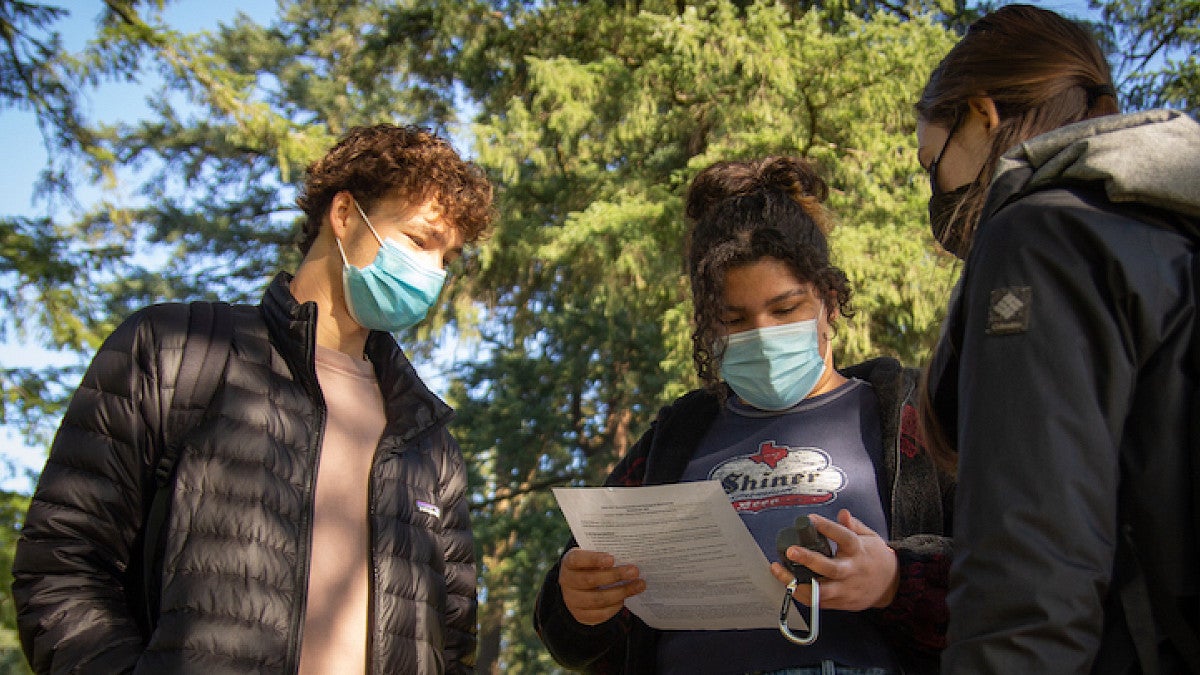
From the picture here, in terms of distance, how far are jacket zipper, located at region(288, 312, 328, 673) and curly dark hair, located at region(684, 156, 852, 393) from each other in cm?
102

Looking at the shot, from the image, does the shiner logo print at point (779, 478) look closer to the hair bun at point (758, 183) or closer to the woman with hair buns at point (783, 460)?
the woman with hair buns at point (783, 460)

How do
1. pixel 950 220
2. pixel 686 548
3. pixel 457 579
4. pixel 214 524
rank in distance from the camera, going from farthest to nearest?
pixel 457 579 → pixel 214 524 → pixel 686 548 → pixel 950 220

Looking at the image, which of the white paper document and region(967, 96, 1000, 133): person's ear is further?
the white paper document

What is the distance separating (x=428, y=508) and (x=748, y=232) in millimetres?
1201

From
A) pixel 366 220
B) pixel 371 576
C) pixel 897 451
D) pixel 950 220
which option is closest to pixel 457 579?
pixel 371 576

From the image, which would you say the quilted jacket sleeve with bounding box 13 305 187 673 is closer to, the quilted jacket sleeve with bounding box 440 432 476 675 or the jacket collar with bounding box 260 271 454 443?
the jacket collar with bounding box 260 271 454 443

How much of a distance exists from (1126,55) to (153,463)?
1268 centimetres

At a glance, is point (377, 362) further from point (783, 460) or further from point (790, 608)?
point (790, 608)

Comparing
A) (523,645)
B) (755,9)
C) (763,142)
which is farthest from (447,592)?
(523,645)

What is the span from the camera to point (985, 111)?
184 cm

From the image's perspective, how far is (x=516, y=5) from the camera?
1363 centimetres

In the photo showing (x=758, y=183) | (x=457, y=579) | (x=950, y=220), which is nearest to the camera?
(x=950, y=220)

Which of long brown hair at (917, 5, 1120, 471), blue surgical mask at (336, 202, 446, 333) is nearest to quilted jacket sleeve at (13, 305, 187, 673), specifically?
blue surgical mask at (336, 202, 446, 333)

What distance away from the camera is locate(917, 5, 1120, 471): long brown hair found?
1.77 meters
